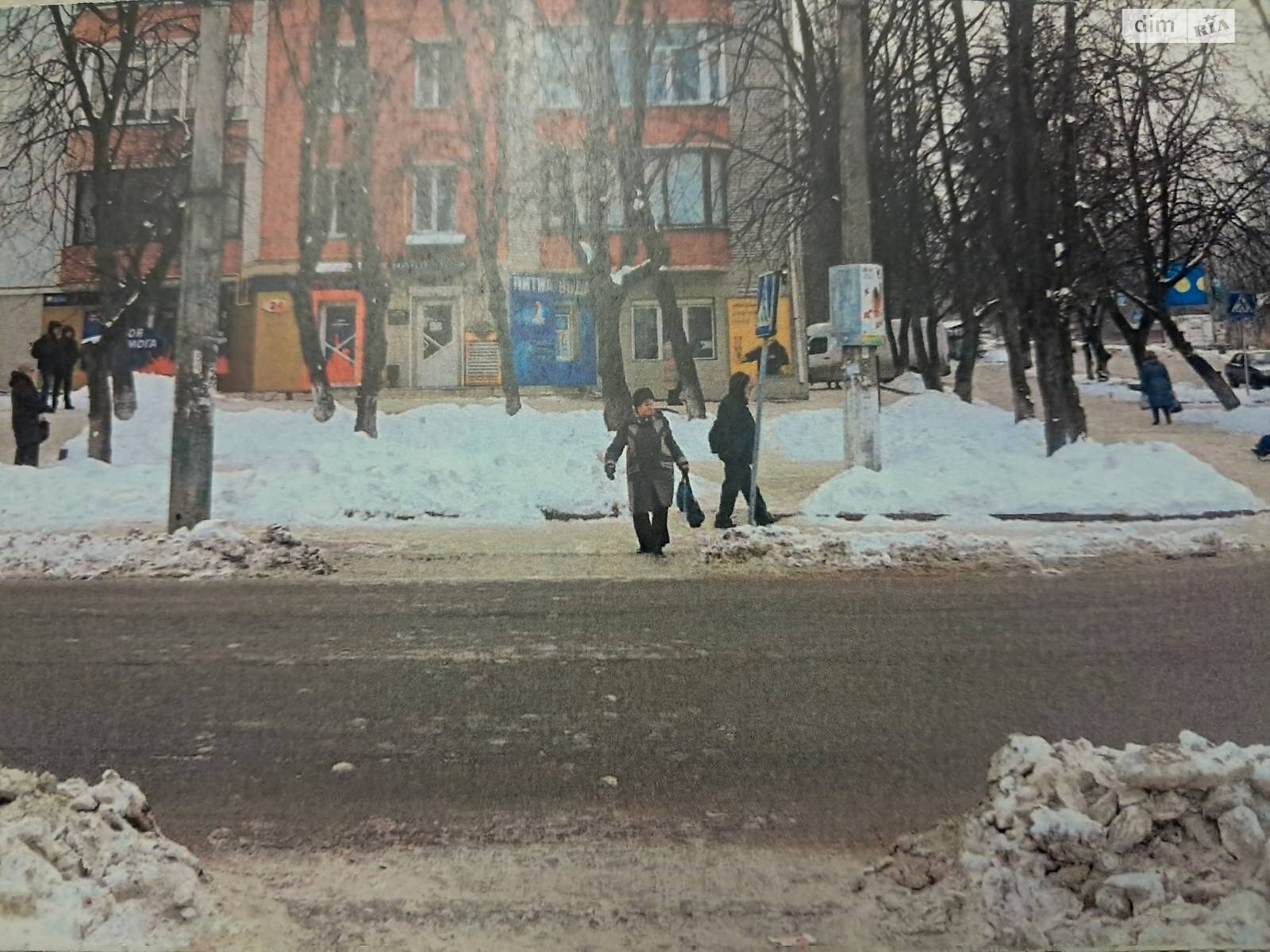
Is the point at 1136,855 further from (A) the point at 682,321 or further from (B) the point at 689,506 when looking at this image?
(A) the point at 682,321

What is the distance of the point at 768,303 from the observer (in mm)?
1866

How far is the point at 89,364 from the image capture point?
202 centimetres

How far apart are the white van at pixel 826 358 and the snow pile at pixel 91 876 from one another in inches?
59.7

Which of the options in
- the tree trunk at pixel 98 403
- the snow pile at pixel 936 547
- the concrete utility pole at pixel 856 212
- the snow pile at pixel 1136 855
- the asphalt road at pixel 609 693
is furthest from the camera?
the tree trunk at pixel 98 403

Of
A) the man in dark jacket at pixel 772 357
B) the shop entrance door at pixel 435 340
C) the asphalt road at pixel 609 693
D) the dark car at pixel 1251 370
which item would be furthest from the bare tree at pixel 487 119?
the dark car at pixel 1251 370

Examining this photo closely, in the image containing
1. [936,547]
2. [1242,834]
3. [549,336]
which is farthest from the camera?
[549,336]

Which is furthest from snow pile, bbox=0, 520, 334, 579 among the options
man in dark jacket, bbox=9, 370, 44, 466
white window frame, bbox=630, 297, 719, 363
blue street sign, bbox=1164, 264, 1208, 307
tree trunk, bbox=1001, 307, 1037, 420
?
blue street sign, bbox=1164, 264, 1208, 307

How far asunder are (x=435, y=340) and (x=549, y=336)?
267 millimetres

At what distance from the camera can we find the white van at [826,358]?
1.89 meters

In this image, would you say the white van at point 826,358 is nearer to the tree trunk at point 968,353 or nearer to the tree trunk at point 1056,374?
the tree trunk at point 968,353

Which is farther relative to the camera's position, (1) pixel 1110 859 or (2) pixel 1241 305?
(2) pixel 1241 305

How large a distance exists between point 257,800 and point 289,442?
2.76 feet

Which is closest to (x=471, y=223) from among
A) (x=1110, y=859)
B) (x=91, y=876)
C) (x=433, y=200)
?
(x=433, y=200)

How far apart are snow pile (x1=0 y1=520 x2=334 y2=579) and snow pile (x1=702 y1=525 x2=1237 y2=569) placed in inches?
38.2
